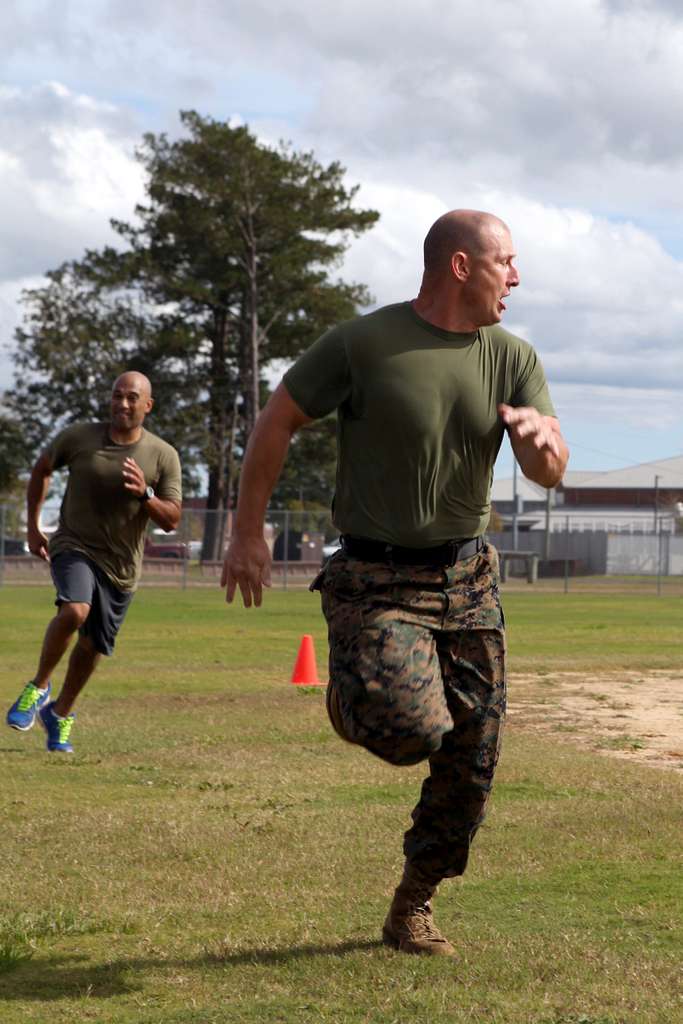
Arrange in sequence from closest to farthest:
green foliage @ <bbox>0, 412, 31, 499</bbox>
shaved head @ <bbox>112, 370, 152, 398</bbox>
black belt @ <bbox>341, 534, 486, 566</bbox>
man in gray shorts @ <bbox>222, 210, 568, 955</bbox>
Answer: man in gray shorts @ <bbox>222, 210, 568, 955</bbox>, black belt @ <bbox>341, 534, 486, 566</bbox>, shaved head @ <bbox>112, 370, 152, 398</bbox>, green foliage @ <bbox>0, 412, 31, 499</bbox>

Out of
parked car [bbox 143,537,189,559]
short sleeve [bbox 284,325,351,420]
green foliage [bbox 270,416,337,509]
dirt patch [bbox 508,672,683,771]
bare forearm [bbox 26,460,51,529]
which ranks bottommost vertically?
dirt patch [bbox 508,672,683,771]

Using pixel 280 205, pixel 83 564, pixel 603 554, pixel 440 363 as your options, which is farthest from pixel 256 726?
pixel 603 554

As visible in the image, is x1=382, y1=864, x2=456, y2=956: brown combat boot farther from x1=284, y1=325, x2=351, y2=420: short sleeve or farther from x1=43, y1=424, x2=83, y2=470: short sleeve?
x1=43, y1=424, x2=83, y2=470: short sleeve

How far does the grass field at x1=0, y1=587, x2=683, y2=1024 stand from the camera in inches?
178

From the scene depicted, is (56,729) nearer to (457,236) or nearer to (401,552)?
(401,552)

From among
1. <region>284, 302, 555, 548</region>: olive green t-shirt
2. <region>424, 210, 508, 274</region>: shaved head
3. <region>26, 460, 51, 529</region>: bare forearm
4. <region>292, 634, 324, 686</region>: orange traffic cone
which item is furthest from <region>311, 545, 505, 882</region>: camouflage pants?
<region>292, 634, 324, 686</region>: orange traffic cone

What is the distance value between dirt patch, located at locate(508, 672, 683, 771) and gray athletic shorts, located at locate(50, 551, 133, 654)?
10.6 ft

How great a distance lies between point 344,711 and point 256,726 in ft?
21.9

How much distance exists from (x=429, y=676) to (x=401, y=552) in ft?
1.28

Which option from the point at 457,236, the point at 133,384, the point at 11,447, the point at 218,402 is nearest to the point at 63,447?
the point at 133,384

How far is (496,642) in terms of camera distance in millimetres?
4934

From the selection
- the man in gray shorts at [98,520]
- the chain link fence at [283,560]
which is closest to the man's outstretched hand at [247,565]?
the man in gray shorts at [98,520]

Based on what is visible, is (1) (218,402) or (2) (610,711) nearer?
(2) (610,711)

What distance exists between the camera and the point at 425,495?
4746mm
